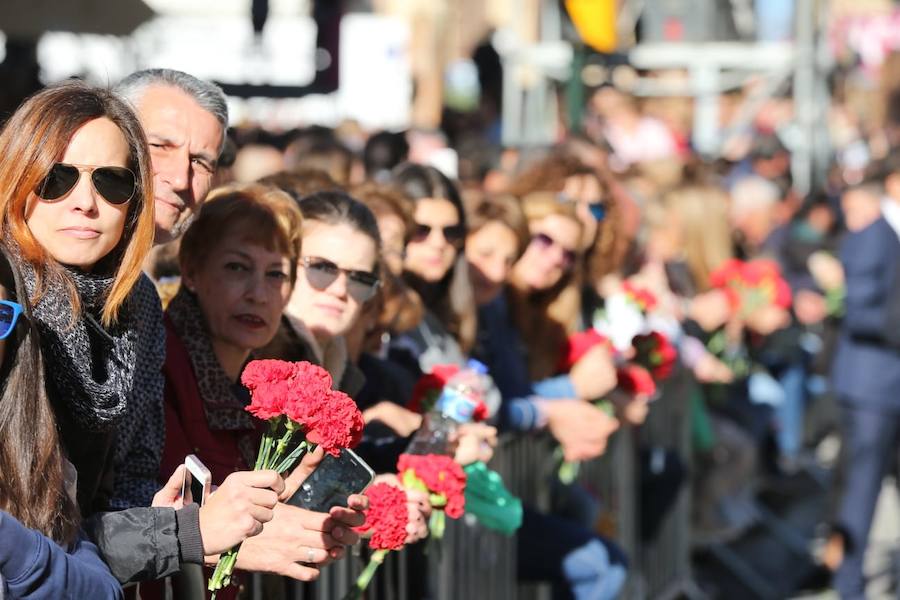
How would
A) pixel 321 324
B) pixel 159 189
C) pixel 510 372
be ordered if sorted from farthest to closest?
pixel 510 372 < pixel 321 324 < pixel 159 189

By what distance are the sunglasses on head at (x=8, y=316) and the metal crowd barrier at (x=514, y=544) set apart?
1.24m

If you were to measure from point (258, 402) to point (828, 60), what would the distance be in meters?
14.6

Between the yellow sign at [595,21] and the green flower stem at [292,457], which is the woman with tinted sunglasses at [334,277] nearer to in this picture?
the green flower stem at [292,457]

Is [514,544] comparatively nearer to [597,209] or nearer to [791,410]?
[597,209]

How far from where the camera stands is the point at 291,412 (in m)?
2.95

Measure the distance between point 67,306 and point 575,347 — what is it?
3.89 m

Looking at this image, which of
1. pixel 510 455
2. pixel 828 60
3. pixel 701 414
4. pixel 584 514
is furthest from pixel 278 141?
pixel 828 60

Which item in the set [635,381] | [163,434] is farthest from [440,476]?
[635,381]

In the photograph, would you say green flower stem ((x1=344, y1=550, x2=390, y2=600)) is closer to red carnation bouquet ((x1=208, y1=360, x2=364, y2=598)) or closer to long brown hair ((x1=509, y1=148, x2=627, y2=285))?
red carnation bouquet ((x1=208, y1=360, x2=364, y2=598))

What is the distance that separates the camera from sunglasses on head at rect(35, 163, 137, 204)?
2.94m

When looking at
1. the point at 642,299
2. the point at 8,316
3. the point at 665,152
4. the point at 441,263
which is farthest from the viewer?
the point at 665,152

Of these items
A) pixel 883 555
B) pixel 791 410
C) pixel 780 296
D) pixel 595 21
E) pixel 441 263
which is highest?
pixel 595 21

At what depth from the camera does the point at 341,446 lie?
10.0 feet

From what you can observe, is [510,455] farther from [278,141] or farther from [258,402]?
[278,141]
